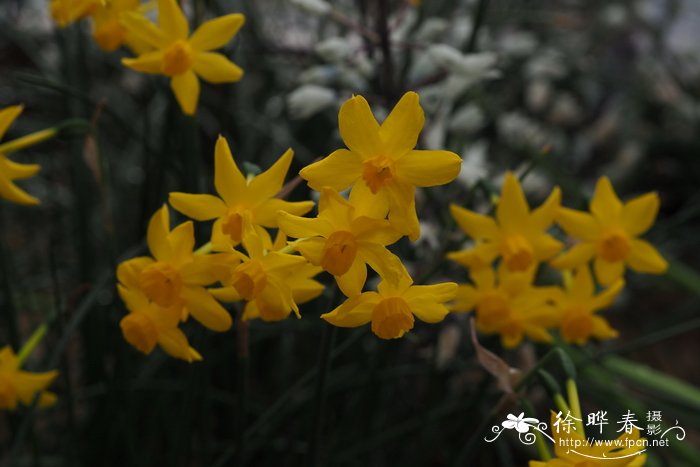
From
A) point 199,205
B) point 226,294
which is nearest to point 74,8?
point 199,205

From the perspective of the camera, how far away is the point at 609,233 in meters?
1.18

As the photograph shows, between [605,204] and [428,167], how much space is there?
1.62 ft

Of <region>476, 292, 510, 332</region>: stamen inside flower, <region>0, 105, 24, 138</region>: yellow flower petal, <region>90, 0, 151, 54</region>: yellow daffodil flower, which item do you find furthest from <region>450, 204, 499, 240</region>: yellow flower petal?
<region>0, 105, 24, 138</region>: yellow flower petal

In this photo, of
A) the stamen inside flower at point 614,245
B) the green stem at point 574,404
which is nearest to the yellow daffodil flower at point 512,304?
the stamen inside flower at point 614,245

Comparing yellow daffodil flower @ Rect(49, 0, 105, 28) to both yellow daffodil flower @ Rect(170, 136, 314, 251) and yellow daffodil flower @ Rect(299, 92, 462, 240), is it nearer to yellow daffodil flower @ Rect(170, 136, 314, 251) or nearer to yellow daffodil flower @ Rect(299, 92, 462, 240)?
yellow daffodil flower @ Rect(170, 136, 314, 251)

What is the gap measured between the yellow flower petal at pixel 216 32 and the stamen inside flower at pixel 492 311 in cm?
57

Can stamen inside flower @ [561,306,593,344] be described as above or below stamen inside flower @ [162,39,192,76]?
below

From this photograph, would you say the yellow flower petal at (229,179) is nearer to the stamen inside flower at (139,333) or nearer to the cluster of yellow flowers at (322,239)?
the cluster of yellow flowers at (322,239)

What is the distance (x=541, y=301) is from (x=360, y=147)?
503 millimetres

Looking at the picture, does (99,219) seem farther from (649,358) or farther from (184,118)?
(649,358)

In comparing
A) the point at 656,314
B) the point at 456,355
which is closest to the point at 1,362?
the point at 456,355

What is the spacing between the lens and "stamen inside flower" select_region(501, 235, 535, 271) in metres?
1.10

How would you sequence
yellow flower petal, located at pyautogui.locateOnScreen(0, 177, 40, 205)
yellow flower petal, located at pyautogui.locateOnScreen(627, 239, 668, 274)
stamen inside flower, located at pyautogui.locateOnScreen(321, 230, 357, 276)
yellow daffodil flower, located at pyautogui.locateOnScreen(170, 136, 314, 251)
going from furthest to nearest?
yellow flower petal, located at pyautogui.locateOnScreen(627, 239, 668, 274) < yellow flower petal, located at pyautogui.locateOnScreen(0, 177, 40, 205) < yellow daffodil flower, located at pyautogui.locateOnScreen(170, 136, 314, 251) < stamen inside flower, located at pyautogui.locateOnScreen(321, 230, 357, 276)

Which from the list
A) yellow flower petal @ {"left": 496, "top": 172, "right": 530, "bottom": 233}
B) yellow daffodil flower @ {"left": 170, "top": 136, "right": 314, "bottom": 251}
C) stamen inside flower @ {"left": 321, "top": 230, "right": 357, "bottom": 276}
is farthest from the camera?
yellow flower petal @ {"left": 496, "top": 172, "right": 530, "bottom": 233}
